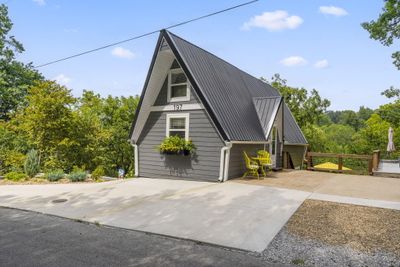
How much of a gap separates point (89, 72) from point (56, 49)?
1815mm

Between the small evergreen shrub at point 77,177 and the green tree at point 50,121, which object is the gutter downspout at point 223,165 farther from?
the green tree at point 50,121

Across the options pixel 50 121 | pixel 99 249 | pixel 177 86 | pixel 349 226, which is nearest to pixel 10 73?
pixel 50 121

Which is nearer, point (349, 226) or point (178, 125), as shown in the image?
point (349, 226)

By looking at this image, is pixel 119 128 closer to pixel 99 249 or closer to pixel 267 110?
pixel 267 110

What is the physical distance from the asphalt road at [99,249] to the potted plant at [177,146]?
5.46 metres

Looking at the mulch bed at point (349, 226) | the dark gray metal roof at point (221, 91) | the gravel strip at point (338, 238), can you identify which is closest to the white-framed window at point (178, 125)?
the dark gray metal roof at point (221, 91)

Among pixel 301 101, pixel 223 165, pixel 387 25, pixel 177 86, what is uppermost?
pixel 387 25

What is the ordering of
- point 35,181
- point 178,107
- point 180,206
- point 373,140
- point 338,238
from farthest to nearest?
point 373,140 → point 178,107 → point 35,181 → point 180,206 → point 338,238

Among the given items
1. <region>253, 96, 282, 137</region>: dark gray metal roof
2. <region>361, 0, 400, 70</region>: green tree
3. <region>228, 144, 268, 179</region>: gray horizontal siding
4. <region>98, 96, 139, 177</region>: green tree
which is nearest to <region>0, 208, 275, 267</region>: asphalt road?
<region>228, 144, 268, 179</region>: gray horizontal siding

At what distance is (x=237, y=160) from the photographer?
34.8 feet

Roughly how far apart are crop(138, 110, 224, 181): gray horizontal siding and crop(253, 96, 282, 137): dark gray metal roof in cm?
319

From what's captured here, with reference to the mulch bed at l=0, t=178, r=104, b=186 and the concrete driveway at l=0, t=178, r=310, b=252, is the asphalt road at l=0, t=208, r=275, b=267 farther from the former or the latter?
the mulch bed at l=0, t=178, r=104, b=186

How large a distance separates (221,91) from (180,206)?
6.28 metres

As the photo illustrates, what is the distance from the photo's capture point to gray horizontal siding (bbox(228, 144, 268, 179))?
10.2 meters
